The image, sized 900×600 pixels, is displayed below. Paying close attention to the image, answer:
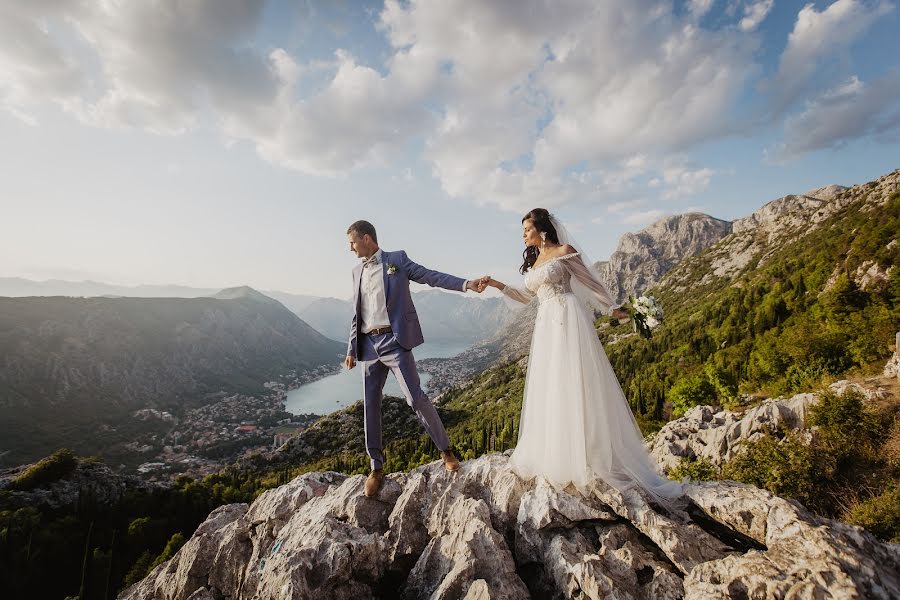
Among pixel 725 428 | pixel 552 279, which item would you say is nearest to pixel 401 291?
pixel 552 279

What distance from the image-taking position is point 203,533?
679 cm

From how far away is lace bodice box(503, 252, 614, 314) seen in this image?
230 inches

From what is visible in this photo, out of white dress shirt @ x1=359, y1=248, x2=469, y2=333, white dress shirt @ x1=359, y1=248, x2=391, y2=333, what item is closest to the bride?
white dress shirt @ x1=359, y1=248, x2=469, y2=333

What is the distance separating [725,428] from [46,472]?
90.4 meters

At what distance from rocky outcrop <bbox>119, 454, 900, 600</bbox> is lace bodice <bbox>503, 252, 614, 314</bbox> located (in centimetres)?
276

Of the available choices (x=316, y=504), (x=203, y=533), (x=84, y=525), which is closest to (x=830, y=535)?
(x=316, y=504)

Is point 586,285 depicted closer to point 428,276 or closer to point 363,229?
point 428,276

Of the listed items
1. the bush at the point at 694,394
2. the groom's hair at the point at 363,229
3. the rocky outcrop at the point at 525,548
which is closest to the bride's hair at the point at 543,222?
the groom's hair at the point at 363,229

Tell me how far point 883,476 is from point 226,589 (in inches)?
570

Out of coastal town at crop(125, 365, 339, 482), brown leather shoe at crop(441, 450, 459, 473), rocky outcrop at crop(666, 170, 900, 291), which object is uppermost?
rocky outcrop at crop(666, 170, 900, 291)

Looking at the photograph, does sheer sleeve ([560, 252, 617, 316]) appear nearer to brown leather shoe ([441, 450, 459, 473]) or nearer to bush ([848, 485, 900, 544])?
brown leather shoe ([441, 450, 459, 473])

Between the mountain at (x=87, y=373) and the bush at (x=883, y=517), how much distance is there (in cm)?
14028

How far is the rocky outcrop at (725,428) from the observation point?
1562 cm

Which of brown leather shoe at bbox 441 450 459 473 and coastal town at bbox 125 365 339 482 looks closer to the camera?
brown leather shoe at bbox 441 450 459 473
